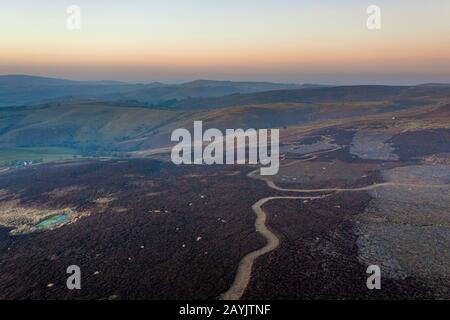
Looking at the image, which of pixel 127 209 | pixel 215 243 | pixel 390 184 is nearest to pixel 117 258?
pixel 215 243

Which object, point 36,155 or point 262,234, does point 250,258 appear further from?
point 36,155

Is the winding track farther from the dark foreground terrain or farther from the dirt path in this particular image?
the dark foreground terrain

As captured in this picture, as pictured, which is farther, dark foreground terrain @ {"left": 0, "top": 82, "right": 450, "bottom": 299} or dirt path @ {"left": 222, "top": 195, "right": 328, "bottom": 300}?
dark foreground terrain @ {"left": 0, "top": 82, "right": 450, "bottom": 299}

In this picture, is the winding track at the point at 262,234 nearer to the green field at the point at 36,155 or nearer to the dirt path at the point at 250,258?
the dirt path at the point at 250,258

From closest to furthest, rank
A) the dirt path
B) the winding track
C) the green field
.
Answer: the dirt path, the winding track, the green field

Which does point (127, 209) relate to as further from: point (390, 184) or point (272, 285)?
point (390, 184)

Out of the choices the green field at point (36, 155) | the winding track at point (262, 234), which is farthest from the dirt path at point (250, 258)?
the green field at point (36, 155)

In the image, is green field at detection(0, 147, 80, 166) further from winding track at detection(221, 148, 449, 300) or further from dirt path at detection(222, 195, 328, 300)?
dirt path at detection(222, 195, 328, 300)

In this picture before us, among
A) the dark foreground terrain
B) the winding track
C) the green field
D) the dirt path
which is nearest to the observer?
the dirt path

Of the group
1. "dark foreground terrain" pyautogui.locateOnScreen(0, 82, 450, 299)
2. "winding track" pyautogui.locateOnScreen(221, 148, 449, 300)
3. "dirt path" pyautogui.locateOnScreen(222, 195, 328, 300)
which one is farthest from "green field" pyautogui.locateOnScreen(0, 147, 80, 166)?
"dirt path" pyautogui.locateOnScreen(222, 195, 328, 300)
